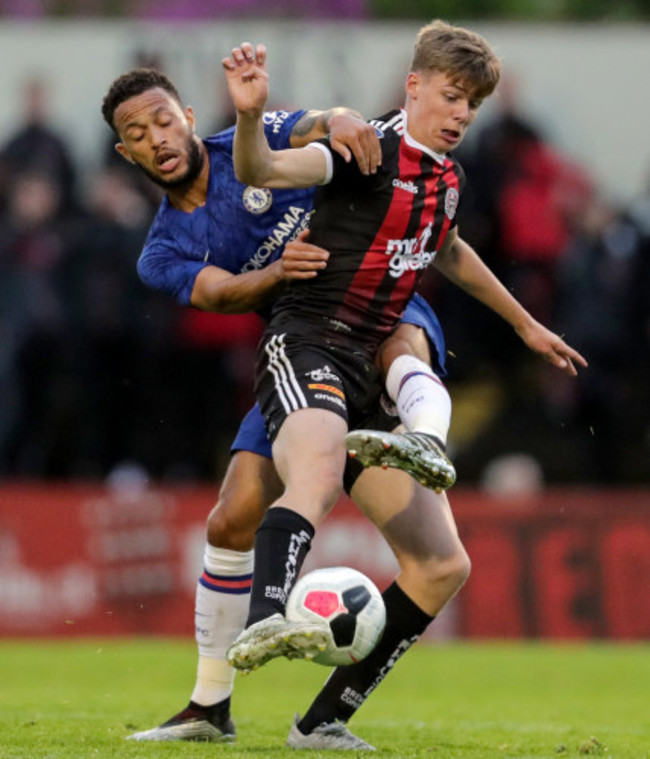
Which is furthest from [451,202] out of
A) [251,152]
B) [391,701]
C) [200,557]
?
[200,557]

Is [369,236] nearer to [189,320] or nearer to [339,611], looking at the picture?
[339,611]

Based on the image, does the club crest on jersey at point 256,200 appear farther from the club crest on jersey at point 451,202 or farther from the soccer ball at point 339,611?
the soccer ball at point 339,611

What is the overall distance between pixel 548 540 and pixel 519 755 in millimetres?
6981

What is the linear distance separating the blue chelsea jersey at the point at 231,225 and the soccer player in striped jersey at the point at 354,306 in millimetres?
323

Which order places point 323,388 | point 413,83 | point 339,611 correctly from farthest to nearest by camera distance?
point 413,83
point 323,388
point 339,611

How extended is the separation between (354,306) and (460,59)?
3.17ft

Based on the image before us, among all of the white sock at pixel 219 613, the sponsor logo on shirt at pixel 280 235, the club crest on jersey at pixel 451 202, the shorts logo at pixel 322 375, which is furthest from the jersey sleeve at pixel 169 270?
the white sock at pixel 219 613

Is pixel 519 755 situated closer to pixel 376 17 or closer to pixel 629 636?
pixel 629 636

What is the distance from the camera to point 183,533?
13.1 m

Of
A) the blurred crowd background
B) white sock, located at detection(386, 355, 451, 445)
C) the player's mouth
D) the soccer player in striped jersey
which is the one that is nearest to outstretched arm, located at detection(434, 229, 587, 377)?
the soccer player in striped jersey

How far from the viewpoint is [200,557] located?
13102 mm

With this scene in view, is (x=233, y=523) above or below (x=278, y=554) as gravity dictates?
below

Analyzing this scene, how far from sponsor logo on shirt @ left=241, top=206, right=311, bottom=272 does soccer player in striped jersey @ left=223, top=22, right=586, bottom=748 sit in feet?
0.90

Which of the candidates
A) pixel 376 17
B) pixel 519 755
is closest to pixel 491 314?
pixel 519 755
